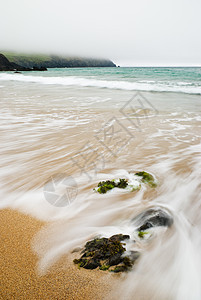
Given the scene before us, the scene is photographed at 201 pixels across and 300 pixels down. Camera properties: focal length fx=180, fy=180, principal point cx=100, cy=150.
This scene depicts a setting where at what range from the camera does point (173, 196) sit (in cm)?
228

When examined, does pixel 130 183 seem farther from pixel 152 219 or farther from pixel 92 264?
pixel 92 264

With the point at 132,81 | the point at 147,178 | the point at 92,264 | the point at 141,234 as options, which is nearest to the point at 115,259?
the point at 92,264

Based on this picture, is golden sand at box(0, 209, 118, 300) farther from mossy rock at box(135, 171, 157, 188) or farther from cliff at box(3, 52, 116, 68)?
cliff at box(3, 52, 116, 68)

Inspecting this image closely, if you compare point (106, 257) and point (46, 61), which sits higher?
point (46, 61)

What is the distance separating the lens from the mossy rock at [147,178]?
249 cm

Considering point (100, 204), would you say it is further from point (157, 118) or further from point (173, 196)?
point (157, 118)

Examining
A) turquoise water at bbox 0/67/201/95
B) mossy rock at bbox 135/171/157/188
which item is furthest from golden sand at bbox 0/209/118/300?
turquoise water at bbox 0/67/201/95

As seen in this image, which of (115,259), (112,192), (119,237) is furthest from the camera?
(112,192)

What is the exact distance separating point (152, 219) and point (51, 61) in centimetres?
13909

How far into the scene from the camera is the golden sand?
1215 mm

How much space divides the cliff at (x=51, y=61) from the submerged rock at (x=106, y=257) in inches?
4331

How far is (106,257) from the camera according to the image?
1452mm

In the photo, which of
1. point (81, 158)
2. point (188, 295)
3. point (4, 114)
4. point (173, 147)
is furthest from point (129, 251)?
point (4, 114)

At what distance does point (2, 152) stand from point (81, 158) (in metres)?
1.50
